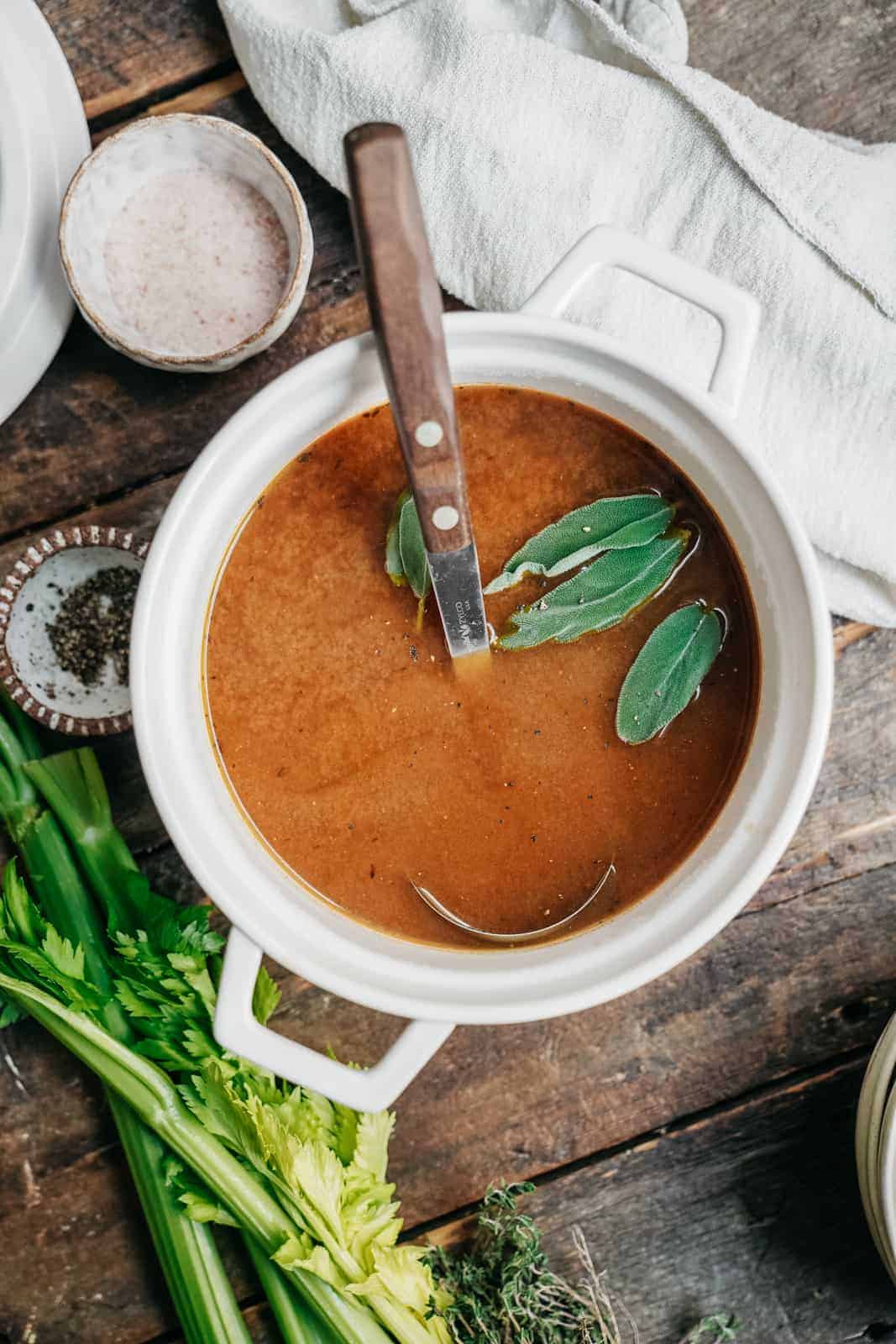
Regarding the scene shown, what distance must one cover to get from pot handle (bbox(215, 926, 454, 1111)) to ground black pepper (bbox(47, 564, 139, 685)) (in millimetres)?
394

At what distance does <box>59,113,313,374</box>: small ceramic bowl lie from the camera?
42.4 inches

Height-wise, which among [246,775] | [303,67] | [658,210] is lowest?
[246,775]

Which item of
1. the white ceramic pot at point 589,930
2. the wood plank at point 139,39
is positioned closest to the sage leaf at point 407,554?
the white ceramic pot at point 589,930

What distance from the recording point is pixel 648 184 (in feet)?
3.67

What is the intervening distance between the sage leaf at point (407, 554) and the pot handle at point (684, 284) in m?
0.21

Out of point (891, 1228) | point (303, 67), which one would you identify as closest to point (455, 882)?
point (891, 1228)

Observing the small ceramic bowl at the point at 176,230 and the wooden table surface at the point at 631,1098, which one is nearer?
the small ceramic bowl at the point at 176,230

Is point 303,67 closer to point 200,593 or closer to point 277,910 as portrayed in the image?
point 200,593

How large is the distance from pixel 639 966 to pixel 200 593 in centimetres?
52

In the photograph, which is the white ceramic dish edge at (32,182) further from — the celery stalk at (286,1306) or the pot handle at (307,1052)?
the celery stalk at (286,1306)

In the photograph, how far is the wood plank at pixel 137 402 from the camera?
117 centimetres

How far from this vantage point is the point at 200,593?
995 millimetres

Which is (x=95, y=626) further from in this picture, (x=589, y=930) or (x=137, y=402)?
(x=589, y=930)

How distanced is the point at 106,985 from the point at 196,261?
791mm
